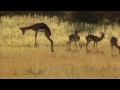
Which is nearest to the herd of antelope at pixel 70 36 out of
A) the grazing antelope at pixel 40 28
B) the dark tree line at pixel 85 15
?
the grazing antelope at pixel 40 28

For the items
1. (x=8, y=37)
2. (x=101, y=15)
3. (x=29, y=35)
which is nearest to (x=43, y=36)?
→ (x=29, y=35)

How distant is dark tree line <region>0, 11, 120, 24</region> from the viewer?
3809 millimetres

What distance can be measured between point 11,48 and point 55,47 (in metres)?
0.50

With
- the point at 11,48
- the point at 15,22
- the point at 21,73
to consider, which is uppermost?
the point at 15,22

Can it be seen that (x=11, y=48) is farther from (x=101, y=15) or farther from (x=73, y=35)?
(x=101, y=15)

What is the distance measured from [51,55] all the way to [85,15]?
60 centimetres

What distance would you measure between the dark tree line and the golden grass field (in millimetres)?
55

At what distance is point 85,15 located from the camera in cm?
384

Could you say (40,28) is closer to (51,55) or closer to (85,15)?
(51,55)

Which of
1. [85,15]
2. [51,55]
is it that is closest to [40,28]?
[51,55]

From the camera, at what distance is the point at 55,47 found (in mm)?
3807

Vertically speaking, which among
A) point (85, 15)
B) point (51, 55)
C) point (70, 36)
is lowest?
point (51, 55)

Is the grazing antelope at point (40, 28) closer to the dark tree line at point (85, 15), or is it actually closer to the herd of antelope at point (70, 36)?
the herd of antelope at point (70, 36)

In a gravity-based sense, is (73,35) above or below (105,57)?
above
